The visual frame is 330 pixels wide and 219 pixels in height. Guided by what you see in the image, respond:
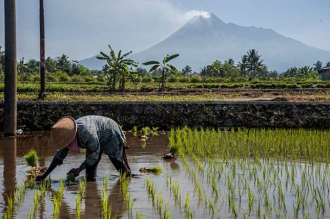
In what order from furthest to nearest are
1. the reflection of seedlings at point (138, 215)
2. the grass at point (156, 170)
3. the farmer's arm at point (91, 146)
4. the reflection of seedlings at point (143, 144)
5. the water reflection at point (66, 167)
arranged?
the reflection of seedlings at point (143, 144), the grass at point (156, 170), the farmer's arm at point (91, 146), the water reflection at point (66, 167), the reflection of seedlings at point (138, 215)

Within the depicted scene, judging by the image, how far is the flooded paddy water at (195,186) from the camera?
4.57m

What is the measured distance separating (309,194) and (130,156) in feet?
11.2

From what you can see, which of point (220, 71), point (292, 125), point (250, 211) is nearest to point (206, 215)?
point (250, 211)

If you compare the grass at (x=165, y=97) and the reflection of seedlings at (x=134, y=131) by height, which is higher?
the grass at (x=165, y=97)

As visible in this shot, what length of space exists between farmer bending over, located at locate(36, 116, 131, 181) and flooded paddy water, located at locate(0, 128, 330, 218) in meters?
0.24

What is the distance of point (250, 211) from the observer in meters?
4.59

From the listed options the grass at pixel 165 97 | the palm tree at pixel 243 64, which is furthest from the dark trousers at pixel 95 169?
the palm tree at pixel 243 64

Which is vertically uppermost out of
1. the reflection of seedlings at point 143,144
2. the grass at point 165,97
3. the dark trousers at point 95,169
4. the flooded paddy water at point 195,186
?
the grass at point 165,97

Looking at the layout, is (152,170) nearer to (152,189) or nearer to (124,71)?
(152,189)

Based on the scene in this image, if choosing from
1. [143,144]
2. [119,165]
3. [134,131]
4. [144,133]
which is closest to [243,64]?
[134,131]

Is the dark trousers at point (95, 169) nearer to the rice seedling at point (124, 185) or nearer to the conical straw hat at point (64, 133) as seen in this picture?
the rice seedling at point (124, 185)

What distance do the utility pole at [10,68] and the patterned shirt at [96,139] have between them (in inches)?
204

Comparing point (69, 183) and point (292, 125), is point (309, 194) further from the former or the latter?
point (292, 125)

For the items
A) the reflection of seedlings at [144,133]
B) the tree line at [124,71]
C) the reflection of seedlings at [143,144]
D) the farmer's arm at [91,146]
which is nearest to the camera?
the farmer's arm at [91,146]
